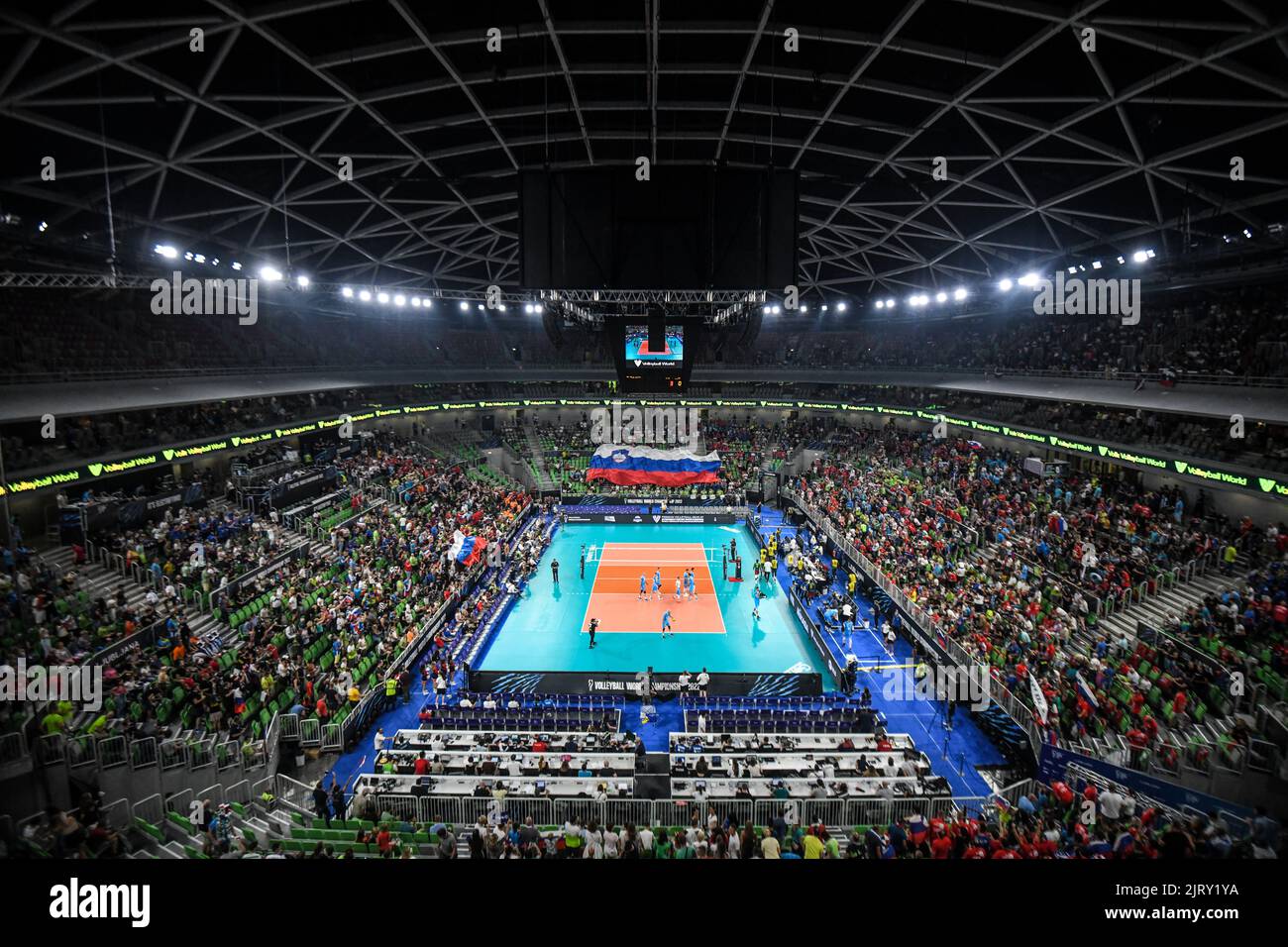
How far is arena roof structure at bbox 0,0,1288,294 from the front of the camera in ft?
38.4

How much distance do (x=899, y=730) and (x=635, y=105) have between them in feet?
60.5

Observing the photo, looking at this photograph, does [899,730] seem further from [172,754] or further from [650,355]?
[172,754]

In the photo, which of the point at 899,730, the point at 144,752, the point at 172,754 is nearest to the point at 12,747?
the point at 144,752

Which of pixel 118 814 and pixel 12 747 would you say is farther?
pixel 118 814

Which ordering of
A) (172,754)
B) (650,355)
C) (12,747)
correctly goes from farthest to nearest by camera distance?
(650,355) → (172,754) → (12,747)

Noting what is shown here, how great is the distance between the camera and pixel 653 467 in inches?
1619

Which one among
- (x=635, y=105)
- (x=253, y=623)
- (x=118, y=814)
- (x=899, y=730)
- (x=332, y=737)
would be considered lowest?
(x=899, y=730)

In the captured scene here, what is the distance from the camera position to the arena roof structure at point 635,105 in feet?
38.4

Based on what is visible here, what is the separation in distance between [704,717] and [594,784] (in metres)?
4.32

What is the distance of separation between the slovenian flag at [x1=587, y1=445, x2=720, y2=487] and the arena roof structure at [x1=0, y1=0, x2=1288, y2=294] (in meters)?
19.9

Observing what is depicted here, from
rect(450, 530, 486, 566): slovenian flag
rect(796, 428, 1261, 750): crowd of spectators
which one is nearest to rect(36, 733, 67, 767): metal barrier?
rect(450, 530, 486, 566): slovenian flag
